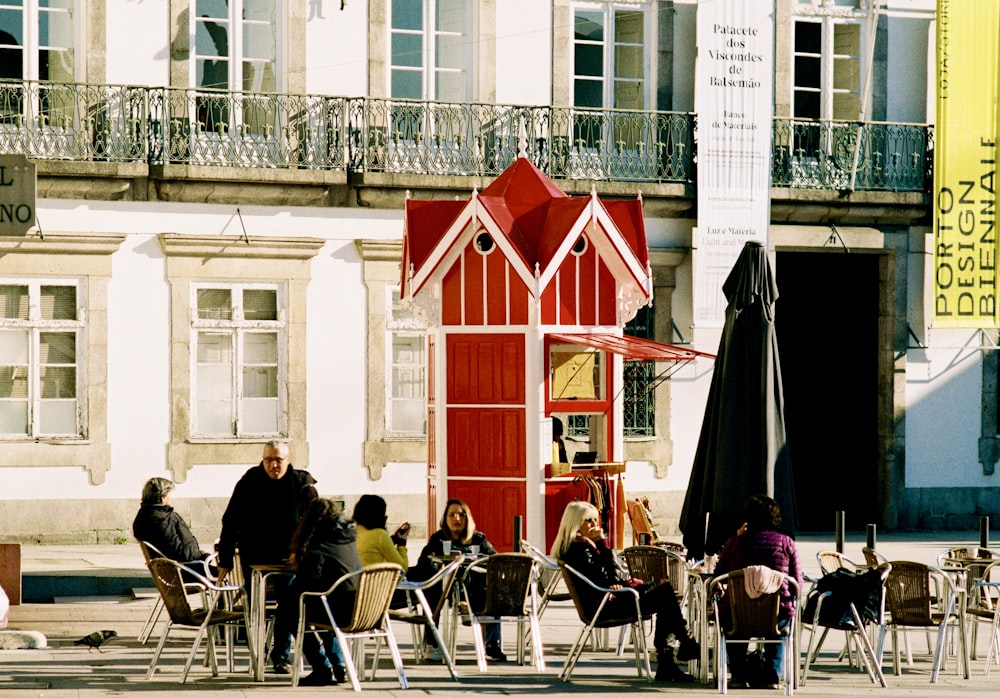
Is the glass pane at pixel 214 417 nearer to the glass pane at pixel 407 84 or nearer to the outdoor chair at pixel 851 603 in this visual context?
the glass pane at pixel 407 84

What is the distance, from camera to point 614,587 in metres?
10.3

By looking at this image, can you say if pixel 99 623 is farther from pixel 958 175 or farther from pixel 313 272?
pixel 958 175

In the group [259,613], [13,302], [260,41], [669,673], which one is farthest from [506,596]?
[260,41]

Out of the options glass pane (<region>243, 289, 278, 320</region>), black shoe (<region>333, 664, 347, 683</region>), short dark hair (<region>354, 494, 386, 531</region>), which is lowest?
black shoe (<region>333, 664, 347, 683</region>)

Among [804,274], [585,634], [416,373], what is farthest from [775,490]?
[804,274]

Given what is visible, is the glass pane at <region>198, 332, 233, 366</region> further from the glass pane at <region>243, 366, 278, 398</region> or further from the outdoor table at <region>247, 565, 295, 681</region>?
the outdoor table at <region>247, 565, 295, 681</region>

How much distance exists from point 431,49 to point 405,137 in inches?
44.4

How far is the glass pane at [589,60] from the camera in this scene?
2027 cm

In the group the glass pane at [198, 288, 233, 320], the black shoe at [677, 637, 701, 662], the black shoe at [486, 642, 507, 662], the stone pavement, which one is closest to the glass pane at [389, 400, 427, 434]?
the glass pane at [198, 288, 233, 320]

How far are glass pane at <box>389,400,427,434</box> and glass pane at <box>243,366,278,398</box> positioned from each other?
1.34m

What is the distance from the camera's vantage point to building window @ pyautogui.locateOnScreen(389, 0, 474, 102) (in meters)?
19.6

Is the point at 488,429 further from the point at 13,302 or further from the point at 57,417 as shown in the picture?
the point at 13,302

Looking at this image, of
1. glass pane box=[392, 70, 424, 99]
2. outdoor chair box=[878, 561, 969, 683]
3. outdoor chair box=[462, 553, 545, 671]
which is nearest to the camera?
outdoor chair box=[462, 553, 545, 671]

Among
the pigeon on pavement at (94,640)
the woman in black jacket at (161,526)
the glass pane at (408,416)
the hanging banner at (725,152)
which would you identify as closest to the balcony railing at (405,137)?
the hanging banner at (725,152)
